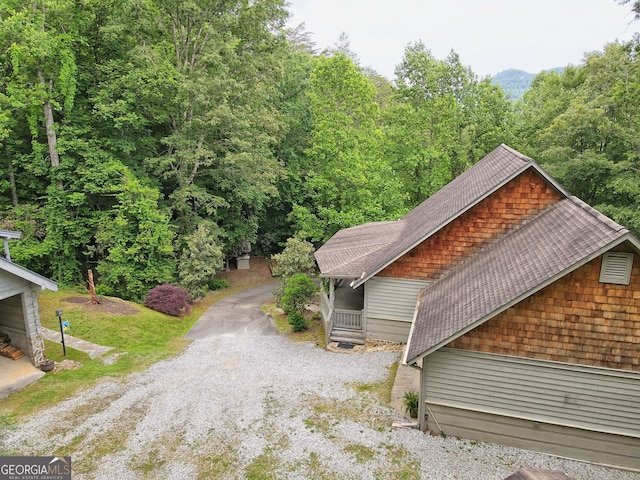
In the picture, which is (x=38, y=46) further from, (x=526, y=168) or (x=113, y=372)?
(x=526, y=168)

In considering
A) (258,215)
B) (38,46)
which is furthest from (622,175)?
(38,46)

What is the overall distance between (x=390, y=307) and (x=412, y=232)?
3340 mm

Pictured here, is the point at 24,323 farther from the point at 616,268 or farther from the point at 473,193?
the point at 616,268

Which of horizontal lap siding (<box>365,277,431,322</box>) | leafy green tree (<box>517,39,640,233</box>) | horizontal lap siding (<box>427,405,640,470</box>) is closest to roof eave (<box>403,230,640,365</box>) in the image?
horizontal lap siding (<box>427,405,640,470</box>)

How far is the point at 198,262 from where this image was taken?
74.6ft

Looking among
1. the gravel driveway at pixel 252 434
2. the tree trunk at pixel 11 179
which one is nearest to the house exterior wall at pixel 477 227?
the gravel driveway at pixel 252 434

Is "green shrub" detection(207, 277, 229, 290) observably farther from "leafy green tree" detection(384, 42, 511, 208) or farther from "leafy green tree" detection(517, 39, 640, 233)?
"leafy green tree" detection(517, 39, 640, 233)

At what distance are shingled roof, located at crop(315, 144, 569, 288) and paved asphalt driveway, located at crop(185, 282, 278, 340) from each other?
4497 millimetres

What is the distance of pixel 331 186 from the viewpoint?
2730cm

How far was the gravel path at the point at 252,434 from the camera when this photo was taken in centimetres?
895

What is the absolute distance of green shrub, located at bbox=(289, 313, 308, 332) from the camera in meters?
18.1

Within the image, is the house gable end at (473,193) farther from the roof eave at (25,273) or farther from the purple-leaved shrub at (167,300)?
the roof eave at (25,273)

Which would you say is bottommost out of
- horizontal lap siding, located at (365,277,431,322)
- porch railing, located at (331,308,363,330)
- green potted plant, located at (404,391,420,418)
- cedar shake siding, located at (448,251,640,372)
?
green potted plant, located at (404,391,420,418)

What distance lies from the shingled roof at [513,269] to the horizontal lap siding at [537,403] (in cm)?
90
